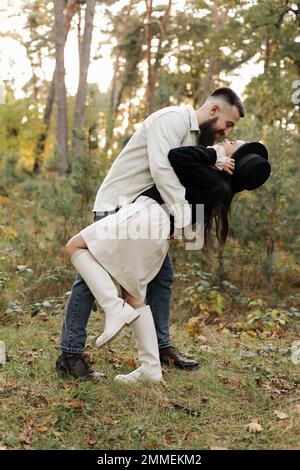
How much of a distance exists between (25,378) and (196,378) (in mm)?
1141

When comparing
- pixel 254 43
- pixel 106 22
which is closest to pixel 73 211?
pixel 254 43

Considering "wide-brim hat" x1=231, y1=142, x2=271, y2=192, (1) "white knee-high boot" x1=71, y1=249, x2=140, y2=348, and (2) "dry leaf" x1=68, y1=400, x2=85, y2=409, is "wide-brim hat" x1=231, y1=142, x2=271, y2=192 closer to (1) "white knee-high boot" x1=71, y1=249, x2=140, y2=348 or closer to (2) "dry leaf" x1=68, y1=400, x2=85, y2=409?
(1) "white knee-high boot" x1=71, y1=249, x2=140, y2=348

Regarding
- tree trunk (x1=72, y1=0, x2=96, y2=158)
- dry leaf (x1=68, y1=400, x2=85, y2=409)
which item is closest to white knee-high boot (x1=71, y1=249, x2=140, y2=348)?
dry leaf (x1=68, y1=400, x2=85, y2=409)

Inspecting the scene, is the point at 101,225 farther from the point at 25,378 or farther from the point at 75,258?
the point at 25,378

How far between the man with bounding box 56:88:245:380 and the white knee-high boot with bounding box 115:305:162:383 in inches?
10.2

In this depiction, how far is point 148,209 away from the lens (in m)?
4.02

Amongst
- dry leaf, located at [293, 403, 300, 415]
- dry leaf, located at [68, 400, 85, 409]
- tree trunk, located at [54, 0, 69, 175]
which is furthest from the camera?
tree trunk, located at [54, 0, 69, 175]

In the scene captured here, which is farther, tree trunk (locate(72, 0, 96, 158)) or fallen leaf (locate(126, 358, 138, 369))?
tree trunk (locate(72, 0, 96, 158))

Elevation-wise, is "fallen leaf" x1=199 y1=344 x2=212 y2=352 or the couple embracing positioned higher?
the couple embracing

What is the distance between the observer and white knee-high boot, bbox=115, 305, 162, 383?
407 cm

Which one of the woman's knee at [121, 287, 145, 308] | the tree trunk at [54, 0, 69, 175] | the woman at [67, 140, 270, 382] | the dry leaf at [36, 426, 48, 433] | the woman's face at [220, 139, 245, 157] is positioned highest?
the tree trunk at [54, 0, 69, 175]

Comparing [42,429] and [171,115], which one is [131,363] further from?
[171,115]

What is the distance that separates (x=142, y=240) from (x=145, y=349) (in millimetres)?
711
